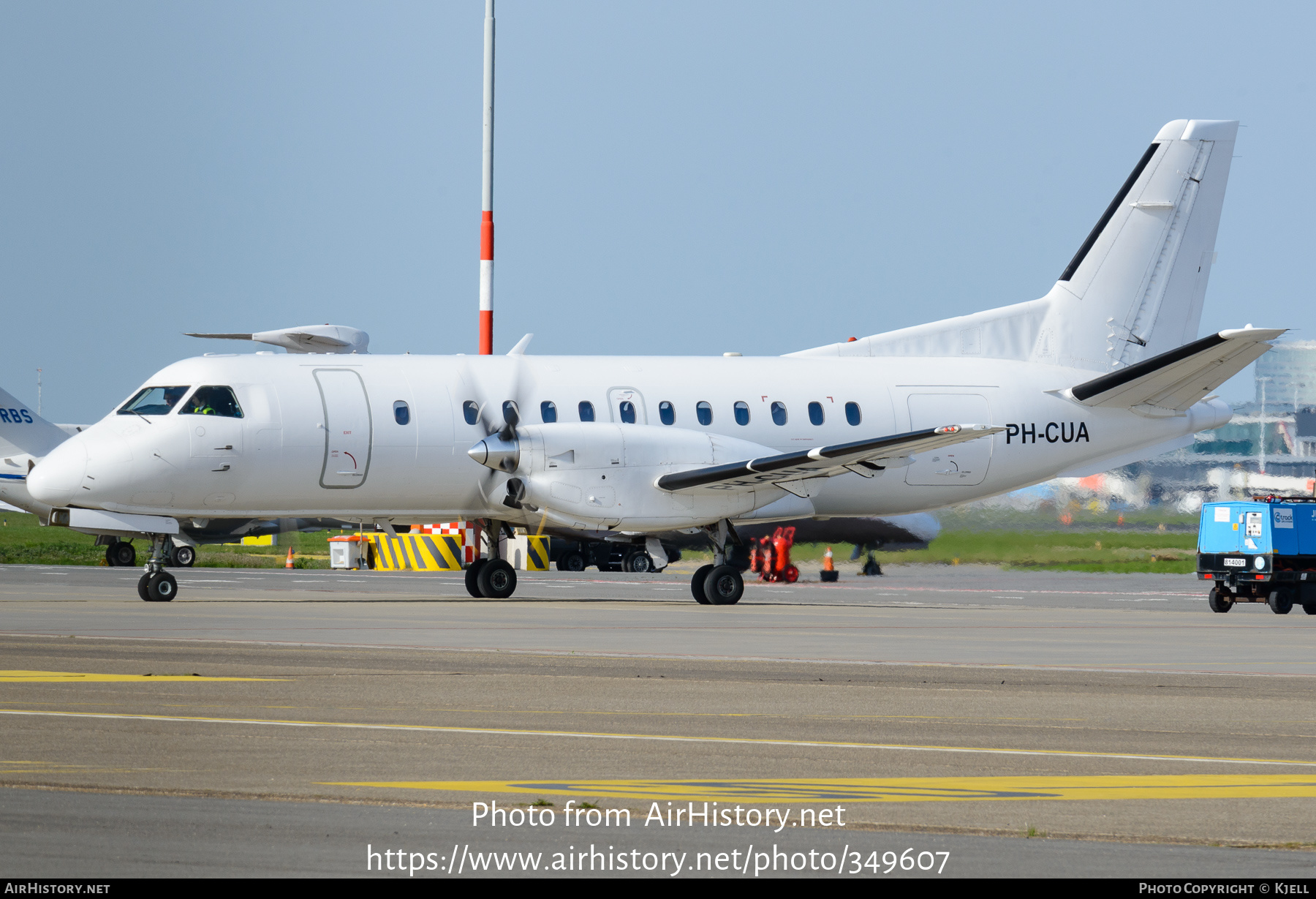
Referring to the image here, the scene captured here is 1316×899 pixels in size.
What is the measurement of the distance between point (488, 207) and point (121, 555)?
1575cm

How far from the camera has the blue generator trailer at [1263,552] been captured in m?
26.6

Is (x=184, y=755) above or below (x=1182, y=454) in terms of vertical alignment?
below

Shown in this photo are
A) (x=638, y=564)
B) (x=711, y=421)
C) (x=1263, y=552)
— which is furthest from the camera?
(x=638, y=564)

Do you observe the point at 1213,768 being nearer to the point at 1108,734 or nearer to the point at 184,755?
the point at 1108,734

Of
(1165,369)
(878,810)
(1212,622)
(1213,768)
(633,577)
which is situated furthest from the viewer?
(633,577)

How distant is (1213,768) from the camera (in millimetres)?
9344

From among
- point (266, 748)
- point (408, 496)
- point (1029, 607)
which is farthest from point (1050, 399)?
point (266, 748)

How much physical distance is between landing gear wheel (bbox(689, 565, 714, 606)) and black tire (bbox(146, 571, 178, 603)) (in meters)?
8.00

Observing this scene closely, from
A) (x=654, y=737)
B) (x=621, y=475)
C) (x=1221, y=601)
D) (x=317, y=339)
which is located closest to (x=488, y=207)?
(x=317, y=339)

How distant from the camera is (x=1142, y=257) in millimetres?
31438

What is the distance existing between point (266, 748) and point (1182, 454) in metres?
30.4

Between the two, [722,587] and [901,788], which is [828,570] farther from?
[901,788]

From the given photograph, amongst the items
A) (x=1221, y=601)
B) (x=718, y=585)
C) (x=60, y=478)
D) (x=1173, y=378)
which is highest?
(x=1173, y=378)

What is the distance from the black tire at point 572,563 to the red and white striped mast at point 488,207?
1003cm
